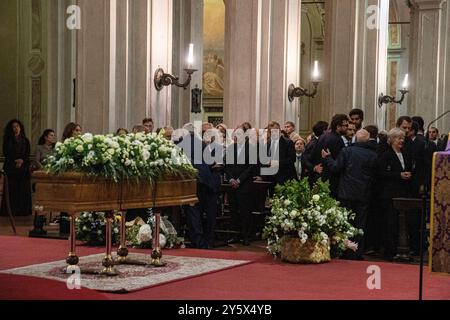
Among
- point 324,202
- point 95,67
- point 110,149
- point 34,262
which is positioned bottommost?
point 34,262

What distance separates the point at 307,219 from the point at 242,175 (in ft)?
10.8

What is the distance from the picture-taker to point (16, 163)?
14758 mm

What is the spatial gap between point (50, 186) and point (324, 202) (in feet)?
10.6

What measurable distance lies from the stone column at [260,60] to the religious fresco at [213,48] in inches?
486

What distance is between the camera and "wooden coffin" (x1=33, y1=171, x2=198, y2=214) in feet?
23.8

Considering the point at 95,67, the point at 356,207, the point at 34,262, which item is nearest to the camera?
the point at 34,262

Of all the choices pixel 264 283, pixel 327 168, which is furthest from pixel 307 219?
pixel 327 168

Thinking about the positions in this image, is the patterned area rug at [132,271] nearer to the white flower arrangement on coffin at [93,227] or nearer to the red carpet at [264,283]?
the red carpet at [264,283]

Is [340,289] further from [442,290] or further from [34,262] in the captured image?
[34,262]

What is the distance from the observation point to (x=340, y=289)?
7.36 metres

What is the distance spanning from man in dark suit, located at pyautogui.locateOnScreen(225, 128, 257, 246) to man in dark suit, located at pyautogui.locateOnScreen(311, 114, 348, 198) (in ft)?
3.89

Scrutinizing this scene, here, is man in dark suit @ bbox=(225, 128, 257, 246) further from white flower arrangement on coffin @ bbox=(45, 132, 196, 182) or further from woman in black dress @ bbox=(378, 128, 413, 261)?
white flower arrangement on coffin @ bbox=(45, 132, 196, 182)

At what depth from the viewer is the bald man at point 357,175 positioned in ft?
34.4
